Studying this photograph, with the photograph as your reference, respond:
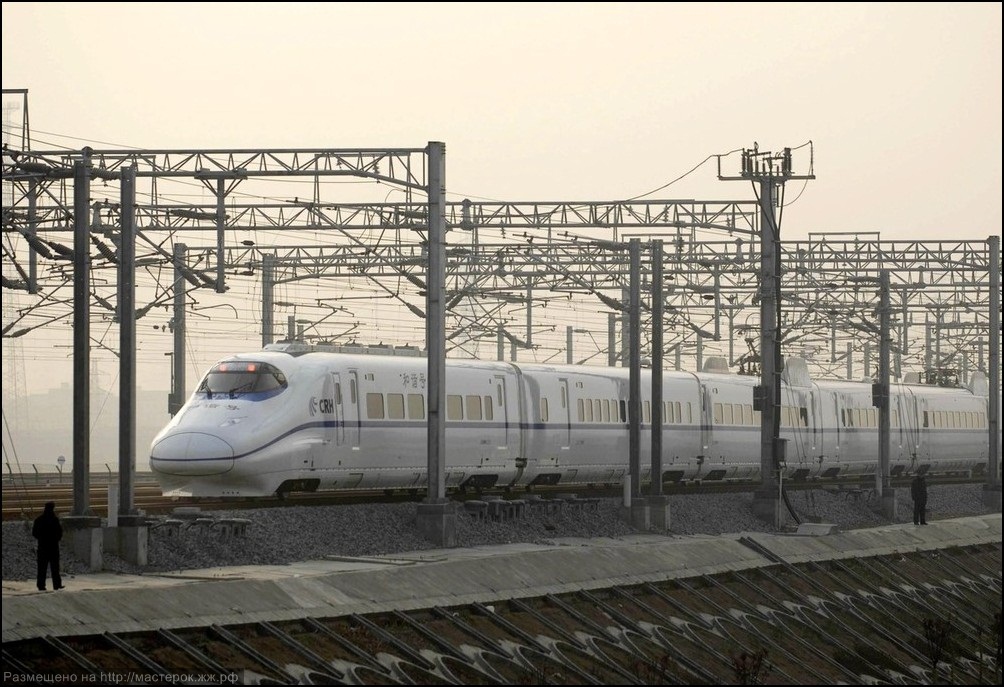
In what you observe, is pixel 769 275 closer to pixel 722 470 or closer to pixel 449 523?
pixel 722 470

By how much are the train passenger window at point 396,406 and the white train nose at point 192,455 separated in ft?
16.5

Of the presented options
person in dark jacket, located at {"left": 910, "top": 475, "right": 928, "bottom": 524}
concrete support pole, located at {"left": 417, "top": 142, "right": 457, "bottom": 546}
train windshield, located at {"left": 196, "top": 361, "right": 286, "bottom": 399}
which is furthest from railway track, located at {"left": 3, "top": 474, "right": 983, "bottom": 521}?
person in dark jacket, located at {"left": 910, "top": 475, "right": 928, "bottom": 524}

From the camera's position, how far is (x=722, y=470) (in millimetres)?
52594

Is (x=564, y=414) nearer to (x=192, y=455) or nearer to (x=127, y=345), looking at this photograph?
(x=192, y=455)

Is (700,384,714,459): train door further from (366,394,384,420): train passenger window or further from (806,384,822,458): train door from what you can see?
(366,394,384,420): train passenger window

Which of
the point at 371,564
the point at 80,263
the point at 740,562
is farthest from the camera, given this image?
the point at 740,562

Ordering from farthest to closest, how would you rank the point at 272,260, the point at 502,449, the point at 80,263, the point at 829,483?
the point at 829,483, the point at 272,260, the point at 502,449, the point at 80,263

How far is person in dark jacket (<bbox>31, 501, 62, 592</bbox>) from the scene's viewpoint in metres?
23.2

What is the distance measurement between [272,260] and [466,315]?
13.4 m

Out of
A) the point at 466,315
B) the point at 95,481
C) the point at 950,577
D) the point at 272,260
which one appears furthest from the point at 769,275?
the point at 95,481

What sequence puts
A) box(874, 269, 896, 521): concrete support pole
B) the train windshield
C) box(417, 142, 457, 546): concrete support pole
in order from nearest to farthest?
1. box(417, 142, 457, 546): concrete support pole
2. the train windshield
3. box(874, 269, 896, 521): concrete support pole

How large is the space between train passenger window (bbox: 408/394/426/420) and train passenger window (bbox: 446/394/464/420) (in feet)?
2.87

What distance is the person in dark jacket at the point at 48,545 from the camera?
23.2 meters

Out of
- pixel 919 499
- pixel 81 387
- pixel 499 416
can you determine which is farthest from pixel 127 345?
pixel 919 499
